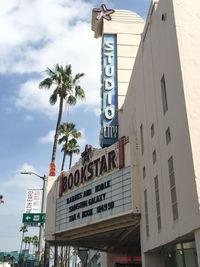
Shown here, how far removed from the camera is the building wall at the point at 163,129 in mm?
12070

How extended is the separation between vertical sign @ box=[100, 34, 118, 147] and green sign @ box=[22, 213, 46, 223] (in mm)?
10382

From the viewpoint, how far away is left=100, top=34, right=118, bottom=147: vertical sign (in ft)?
105

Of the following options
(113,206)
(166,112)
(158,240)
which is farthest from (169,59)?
(113,206)

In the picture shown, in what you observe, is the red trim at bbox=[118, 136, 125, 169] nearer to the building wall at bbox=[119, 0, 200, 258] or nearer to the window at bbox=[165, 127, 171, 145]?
the building wall at bbox=[119, 0, 200, 258]

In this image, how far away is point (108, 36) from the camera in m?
37.6

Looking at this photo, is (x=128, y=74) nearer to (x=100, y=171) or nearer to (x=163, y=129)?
(x=100, y=171)

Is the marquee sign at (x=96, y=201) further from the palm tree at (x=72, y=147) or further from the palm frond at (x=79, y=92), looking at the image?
the palm tree at (x=72, y=147)

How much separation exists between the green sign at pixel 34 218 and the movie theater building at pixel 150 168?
7.65 ft

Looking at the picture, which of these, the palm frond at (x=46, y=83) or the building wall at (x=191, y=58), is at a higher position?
the palm frond at (x=46, y=83)

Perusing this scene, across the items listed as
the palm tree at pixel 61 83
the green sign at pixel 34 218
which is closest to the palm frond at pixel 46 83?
the palm tree at pixel 61 83

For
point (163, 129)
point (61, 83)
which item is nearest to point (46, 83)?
point (61, 83)

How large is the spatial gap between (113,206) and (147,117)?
639 centimetres

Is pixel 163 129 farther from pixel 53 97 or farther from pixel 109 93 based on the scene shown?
pixel 53 97

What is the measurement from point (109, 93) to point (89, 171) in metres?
12.0
